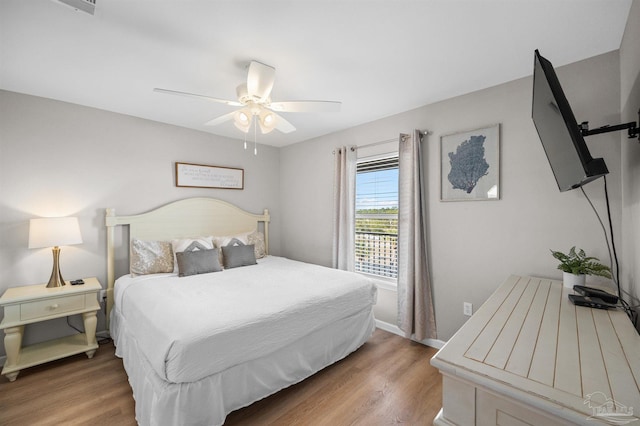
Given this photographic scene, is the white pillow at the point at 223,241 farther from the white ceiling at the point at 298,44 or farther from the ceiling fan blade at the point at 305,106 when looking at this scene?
the ceiling fan blade at the point at 305,106

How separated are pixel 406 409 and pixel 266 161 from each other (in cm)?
365

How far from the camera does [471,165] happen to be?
2.53 meters

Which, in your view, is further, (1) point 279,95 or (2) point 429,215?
(2) point 429,215

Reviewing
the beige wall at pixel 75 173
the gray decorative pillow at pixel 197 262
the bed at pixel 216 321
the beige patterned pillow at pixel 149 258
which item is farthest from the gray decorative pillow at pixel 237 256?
the beige wall at pixel 75 173

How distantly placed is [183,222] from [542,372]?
3599mm

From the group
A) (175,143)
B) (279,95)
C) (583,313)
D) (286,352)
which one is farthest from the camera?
(175,143)

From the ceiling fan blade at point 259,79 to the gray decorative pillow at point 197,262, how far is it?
1.82 meters

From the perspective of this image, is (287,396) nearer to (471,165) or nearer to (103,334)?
(103,334)

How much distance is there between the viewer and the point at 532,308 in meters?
1.45

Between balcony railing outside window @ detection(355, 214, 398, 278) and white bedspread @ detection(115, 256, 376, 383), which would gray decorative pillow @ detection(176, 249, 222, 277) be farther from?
balcony railing outside window @ detection(355, 214, 398, 278)

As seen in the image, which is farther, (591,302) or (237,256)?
(237,256)

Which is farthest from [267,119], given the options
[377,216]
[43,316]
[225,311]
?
[43,316]

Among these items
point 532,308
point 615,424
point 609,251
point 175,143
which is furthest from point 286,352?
point 175,143

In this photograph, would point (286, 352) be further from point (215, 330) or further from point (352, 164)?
point (352, 164)
